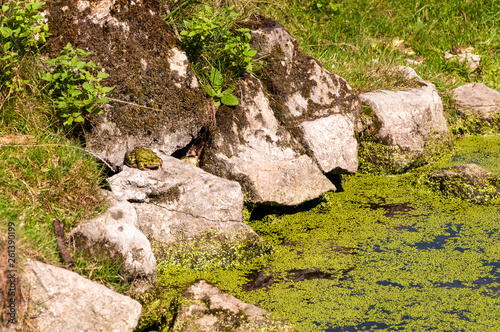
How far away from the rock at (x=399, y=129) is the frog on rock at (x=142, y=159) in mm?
2184

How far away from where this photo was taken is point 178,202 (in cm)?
346

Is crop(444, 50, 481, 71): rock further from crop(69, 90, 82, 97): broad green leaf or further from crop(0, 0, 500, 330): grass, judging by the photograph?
crop(69, 90, 82, 97): broad green leaf

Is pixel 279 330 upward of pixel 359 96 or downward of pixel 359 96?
downward

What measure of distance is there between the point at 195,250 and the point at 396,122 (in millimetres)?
2618

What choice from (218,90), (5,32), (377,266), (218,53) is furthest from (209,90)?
(377,266)

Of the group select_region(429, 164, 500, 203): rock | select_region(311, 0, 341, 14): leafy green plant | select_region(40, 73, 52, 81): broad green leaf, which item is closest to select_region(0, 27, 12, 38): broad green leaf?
select_region(40, 73, 52, 81): broad green leaf

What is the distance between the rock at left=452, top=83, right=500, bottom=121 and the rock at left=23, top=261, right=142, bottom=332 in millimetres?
4850

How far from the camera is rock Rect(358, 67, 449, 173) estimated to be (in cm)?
490

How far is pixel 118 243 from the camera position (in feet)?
9.48

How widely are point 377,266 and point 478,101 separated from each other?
358 centimetres

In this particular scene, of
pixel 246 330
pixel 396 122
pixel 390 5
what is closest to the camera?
pixel 246 330

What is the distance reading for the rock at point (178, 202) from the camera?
3.37 metres

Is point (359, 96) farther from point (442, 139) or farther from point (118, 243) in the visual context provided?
point (118, 243)

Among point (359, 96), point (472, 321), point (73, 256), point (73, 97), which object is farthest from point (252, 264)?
point (359, 96)
